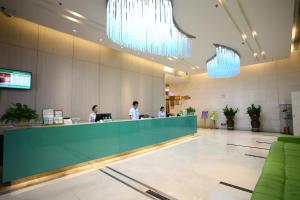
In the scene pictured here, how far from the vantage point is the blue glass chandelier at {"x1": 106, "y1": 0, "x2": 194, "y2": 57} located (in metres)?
3.13

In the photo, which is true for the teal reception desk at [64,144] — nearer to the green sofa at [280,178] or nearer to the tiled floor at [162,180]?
the tiled floor at [162,180]

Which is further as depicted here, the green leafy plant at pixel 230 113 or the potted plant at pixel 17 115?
the green leafy plant at pixel 230 113

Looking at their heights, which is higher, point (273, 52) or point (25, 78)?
point (273, 52)

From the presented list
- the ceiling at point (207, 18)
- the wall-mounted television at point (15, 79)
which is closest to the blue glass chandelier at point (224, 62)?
the ceiling at point (207, 18)

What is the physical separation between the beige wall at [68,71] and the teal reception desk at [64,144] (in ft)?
6.96

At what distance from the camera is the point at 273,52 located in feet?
24.8

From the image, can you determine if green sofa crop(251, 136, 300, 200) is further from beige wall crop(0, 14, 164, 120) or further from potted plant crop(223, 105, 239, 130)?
potted plant crop(223, 105, 239, 130)

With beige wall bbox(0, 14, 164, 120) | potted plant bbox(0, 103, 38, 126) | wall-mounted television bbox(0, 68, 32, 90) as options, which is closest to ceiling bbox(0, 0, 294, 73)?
beige wall bbox(0, 14, 164, 120)

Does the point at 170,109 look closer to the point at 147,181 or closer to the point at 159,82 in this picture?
the point at 159,82

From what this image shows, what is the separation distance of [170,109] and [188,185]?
11.6 meters

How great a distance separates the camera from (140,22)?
3.22 metres

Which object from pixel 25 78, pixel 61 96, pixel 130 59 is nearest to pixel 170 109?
pixel 130 59

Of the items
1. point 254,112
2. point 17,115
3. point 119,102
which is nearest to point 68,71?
point 119,102

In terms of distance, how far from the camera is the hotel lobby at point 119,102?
2811 millimetres
